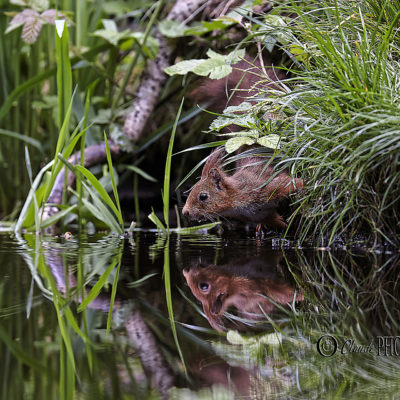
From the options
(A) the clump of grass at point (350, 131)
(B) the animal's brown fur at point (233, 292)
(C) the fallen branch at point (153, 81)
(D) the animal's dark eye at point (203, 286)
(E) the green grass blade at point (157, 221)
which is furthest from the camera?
(C) the fallen branch at point (153, 81)

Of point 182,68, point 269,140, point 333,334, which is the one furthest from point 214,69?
point 333,334

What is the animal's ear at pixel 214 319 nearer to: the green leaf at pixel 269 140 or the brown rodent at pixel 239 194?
the green leaf at pixel 269 140

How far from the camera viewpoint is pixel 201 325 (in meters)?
1.25

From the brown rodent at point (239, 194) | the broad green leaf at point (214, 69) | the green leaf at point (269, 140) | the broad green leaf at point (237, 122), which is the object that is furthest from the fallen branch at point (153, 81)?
the green leaf at point (269, 140)

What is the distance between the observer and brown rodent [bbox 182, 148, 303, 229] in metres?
2.62

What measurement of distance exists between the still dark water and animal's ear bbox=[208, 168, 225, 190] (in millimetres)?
657

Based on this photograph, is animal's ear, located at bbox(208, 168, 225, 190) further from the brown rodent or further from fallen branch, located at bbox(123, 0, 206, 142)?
fallen branch, located at bbox(123, 0, 206, 142)

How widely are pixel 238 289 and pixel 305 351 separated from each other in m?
0.51

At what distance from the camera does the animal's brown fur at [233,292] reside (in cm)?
137

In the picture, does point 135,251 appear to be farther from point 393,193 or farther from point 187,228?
point 393,193

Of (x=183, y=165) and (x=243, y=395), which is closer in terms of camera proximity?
(x=243, y=395)

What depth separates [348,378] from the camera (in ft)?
3.11

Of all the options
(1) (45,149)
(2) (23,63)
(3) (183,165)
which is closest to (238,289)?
(3) (183,165)

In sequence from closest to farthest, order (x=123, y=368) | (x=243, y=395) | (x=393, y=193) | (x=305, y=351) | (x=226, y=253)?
1. (x=243, y=395)
2. (x=123, y=368)
3. (x=305, y=351)
4. (x=393, y=193)
5. (x=226, y=253)
